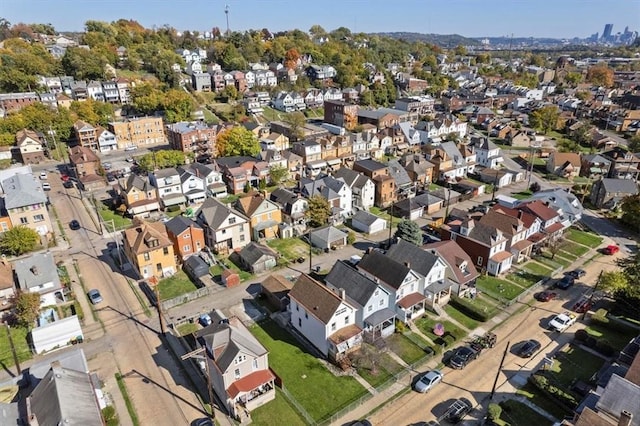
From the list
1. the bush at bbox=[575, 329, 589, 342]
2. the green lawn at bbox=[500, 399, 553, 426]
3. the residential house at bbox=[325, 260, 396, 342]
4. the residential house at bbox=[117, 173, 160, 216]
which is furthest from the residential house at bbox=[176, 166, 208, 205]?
the bush at bbox=[575, 329, 589, 342]

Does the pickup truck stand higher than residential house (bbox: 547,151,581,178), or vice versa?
residential house (bbox: 547,151,581,178)

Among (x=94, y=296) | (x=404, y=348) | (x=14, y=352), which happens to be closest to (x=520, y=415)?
(x=404, y=348)

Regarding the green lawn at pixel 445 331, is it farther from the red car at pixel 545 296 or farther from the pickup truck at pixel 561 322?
the red car at pixel 545 296

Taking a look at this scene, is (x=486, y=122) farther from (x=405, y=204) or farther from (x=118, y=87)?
(x=118, y=87)

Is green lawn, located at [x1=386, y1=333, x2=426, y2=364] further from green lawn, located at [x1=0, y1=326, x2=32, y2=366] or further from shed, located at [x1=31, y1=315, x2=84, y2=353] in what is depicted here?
green lawn, located at [x1=0, y1=326, x2=32, y2=366]

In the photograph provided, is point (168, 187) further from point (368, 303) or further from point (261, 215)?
point (368, 303)

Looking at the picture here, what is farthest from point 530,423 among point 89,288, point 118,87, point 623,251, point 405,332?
point 118,87
